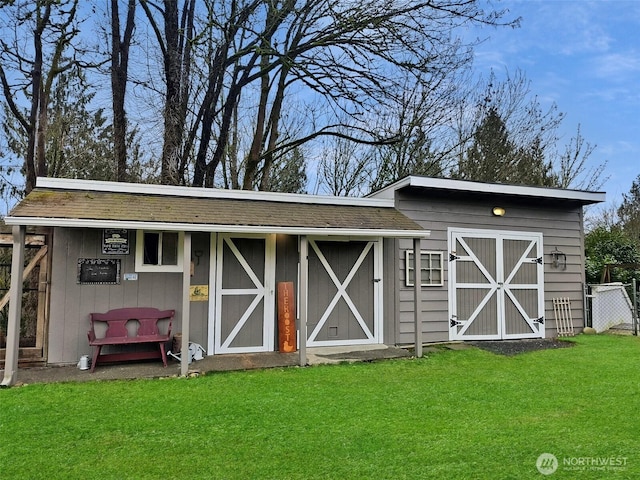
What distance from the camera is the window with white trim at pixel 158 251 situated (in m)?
5.77

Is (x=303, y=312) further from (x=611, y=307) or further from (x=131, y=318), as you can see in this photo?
(x=611, y=307)

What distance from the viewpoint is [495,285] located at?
299 inches

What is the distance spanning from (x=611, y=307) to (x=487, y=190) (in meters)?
3.80

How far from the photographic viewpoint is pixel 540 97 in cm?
1396

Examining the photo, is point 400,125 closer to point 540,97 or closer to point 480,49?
point 480,49

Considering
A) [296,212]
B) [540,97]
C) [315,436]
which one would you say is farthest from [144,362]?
[540,97]

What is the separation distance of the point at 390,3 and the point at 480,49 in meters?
2.30

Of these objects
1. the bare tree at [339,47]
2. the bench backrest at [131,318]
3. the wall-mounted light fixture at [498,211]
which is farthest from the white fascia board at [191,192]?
the bare tree at [339,47]

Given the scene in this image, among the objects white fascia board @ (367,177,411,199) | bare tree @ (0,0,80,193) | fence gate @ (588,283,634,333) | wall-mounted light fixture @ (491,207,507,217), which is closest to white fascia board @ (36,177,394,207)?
white fascia board @ (367,177,411,199)

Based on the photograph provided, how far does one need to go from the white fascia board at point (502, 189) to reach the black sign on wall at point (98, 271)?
4.45m

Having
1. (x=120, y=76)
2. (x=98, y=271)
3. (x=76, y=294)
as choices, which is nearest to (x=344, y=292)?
(x=98, y=271)

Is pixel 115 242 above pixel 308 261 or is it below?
above

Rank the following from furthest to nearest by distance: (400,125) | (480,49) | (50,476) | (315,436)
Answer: (400,125)
(480,49)
(315,436)
(50,476)

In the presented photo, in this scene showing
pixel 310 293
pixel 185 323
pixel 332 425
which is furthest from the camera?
pixel 310 293
